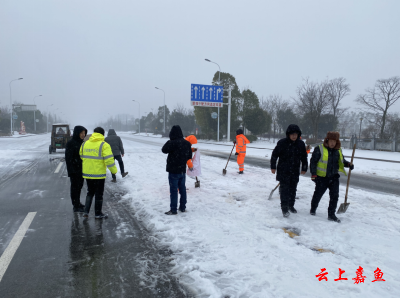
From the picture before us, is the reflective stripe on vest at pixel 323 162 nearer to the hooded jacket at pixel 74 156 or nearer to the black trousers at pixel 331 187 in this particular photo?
the black trousers at pixel 331 187

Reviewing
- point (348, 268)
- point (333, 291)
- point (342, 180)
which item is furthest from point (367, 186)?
point (333, 291)

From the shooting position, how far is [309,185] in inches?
330

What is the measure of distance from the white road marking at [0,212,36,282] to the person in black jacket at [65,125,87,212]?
0.83m

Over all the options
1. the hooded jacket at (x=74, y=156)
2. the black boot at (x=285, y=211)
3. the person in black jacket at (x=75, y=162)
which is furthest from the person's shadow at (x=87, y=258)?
the black boot at (x=285, y=211)

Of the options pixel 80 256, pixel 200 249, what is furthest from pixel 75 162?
pixel 200 249

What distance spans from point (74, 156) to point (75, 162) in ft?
0.41

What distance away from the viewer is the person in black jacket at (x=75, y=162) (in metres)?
5.52

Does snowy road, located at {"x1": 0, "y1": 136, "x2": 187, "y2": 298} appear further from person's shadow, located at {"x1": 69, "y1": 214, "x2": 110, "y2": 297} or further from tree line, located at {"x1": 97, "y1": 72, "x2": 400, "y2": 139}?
tree line, located at {"x1": 97, "y1": 72, "x2": 400, "y2": 139}

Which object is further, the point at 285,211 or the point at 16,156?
the point at 16,156

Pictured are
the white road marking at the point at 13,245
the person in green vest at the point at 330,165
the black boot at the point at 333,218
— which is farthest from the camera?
the black boot at the point at 333,218

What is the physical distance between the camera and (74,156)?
5.54 metres

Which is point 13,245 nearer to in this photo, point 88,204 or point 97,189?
point 88,204

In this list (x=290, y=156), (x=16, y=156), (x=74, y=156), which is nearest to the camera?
(x=290, y=156)

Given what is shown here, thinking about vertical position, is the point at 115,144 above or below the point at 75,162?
above
